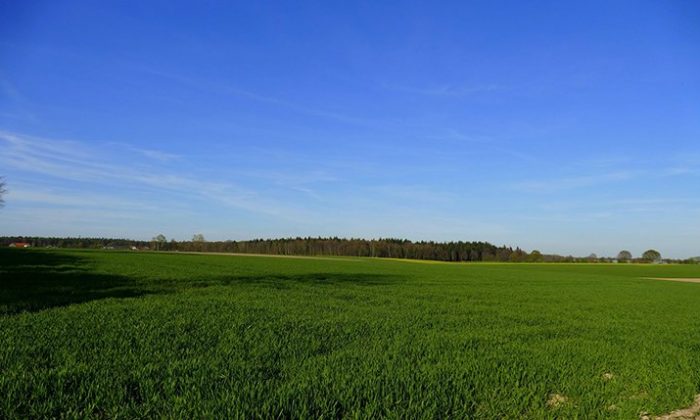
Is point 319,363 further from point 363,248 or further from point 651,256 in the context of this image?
point 651,256

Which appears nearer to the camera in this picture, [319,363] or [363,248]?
[319,363]

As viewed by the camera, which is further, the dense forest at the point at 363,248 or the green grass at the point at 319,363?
the dense forest at the point at 363,248

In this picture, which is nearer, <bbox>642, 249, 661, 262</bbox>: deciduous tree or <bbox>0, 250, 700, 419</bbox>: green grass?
<bbox>0, 250, 700, 419</bbox>: green grass

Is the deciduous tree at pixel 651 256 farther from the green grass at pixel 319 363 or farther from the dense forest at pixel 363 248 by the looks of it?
the green grass at pixel 319 363

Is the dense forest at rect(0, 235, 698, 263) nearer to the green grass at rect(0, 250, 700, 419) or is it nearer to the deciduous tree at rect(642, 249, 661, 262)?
the deciduous tree at rect(642, 249, 661, 262)

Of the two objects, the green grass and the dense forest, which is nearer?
the green grass

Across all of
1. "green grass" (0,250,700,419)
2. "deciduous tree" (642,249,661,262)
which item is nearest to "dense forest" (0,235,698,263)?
"deciduous tree" (642,249,661,262)

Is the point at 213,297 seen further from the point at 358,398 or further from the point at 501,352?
the point at 358,398

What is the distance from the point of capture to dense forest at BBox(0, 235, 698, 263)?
140 m

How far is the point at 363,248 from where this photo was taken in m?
163

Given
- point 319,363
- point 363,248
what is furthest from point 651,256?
point 319,363

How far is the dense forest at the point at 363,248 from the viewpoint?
139750mm

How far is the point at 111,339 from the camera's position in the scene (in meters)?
8.73

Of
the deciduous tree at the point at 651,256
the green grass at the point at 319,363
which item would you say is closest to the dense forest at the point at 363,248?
the deciduous tree at the point at 651,256
